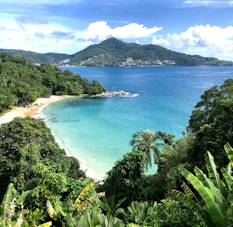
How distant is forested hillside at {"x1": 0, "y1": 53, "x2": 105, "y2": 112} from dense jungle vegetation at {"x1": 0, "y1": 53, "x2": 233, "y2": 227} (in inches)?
1968

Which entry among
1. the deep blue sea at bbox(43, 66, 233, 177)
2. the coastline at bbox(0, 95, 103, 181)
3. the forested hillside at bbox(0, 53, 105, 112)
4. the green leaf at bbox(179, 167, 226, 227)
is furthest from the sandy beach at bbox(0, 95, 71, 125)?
the green leaf at bbox(179, 167, 226, 227)

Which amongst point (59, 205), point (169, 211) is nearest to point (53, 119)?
point (59, 205)

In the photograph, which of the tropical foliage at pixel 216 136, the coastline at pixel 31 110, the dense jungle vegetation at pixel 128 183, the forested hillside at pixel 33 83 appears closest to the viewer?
the dense jungle vegetation at pixel 128 183

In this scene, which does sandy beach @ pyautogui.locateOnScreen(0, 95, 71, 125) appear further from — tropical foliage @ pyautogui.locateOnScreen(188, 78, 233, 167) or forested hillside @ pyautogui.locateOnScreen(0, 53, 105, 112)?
tropical foliage @ pyautogui.locateOnScreen(188, 78, 233, 167)

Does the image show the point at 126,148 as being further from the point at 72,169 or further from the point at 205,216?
the point at 205,216

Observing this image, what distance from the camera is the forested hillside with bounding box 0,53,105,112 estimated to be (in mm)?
72750

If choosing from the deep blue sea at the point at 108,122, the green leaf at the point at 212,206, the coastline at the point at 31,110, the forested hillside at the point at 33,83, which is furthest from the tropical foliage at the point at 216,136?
the forested hillside at the point at 33,83

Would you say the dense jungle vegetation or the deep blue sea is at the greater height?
the dense jungle vegetation

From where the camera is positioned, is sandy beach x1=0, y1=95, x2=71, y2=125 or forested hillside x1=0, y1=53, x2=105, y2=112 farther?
forested hillside x1=0, y1=53, x2=105, y2=112

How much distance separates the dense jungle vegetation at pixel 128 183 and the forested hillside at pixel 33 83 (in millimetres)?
49979

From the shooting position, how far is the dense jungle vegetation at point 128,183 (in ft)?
23.6

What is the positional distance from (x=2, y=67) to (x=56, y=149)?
7285 centimetres

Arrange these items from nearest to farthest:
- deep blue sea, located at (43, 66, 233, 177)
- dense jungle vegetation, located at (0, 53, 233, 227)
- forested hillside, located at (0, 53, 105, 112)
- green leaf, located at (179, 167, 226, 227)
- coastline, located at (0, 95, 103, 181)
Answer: green leaf, located at (179, 167, 226, 227) → dense jungle vegetation, located at (0, 53, 233, 227) → deep blue sea, located at (43, 66, 233, 177) → coastline, located at (0, 95, 103, 181) → forested hillside, located at (0, 53, 105, 112)

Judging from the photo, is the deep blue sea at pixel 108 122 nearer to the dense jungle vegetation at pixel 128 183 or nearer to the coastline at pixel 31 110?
the coastline at pixel 31 110
